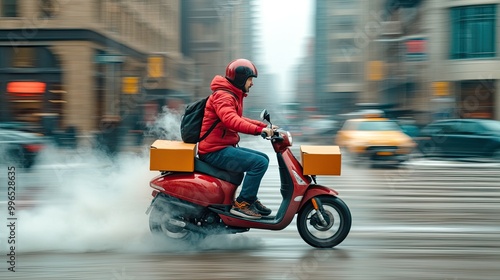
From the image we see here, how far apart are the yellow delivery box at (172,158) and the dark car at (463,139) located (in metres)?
18.2

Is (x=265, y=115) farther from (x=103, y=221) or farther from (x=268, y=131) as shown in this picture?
(x=103, y=221)

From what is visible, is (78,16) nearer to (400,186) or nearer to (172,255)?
(400,186)

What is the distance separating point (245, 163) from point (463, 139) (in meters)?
18.3

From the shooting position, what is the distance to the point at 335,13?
113m

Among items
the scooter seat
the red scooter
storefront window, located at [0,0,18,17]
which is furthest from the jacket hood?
storefront window, located at [0,0,18,17]

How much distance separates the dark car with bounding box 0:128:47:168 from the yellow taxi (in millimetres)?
8940

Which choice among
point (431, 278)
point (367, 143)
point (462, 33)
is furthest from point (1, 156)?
point (462, 33)

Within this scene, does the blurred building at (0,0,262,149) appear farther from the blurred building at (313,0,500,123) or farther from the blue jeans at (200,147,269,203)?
the blue jeans at (200,147,269,203)

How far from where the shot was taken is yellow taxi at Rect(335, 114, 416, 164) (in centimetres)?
2042

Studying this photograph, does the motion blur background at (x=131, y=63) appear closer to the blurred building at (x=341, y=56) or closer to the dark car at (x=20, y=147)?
the dark car at (x=20, y=147)

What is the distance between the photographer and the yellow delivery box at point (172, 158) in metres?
6.64

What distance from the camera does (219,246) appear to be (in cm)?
689

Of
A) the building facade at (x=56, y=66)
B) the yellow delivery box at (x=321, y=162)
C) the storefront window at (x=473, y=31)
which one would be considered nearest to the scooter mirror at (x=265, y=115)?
the yellow delivery box at (x=321, y=162)

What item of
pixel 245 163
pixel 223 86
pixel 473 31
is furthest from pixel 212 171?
pixel 473 31
